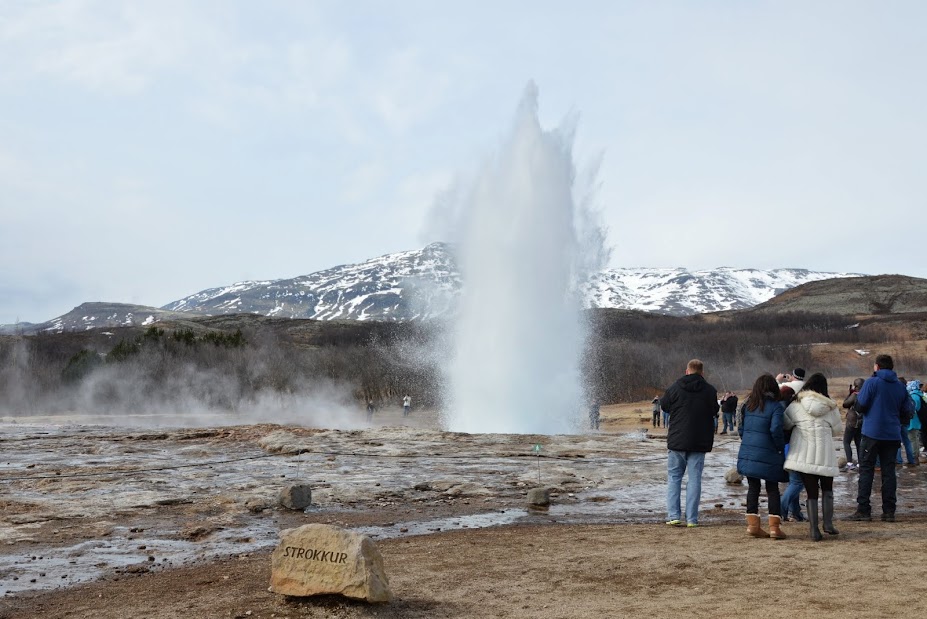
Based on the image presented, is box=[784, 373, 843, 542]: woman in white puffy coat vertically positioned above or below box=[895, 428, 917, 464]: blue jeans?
above

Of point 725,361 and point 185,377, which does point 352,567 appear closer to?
point 185,377

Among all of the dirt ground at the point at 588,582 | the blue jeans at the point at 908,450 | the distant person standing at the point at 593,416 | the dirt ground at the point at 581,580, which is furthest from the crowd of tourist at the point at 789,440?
the distant person standing at the point at 593,416

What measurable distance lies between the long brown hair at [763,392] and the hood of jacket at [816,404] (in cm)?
29

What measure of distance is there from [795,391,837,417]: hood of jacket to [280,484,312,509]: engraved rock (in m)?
7.67

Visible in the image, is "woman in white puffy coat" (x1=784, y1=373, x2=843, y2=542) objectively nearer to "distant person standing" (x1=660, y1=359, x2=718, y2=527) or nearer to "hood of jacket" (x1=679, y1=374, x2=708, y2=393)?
"distant person standing" (x1=660, y1=359, x2=718, y2=527)

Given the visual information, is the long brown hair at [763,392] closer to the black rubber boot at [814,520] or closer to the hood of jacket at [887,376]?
the black rubber boot at [814,520]

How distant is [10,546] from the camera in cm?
984

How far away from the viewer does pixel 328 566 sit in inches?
242

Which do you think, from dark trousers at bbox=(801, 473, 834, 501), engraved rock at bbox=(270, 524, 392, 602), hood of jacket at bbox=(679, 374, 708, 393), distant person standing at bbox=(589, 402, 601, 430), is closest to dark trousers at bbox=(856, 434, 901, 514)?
dark trousers at bbox=(801, 473, 834, 501)

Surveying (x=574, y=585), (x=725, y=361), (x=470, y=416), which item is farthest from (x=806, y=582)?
(x=725, y=361)

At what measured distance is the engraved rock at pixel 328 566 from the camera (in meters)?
6.03

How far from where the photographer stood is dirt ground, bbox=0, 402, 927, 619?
235 inches

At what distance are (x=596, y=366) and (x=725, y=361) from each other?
28.5m

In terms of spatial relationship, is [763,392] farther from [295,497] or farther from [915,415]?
[915,415]
